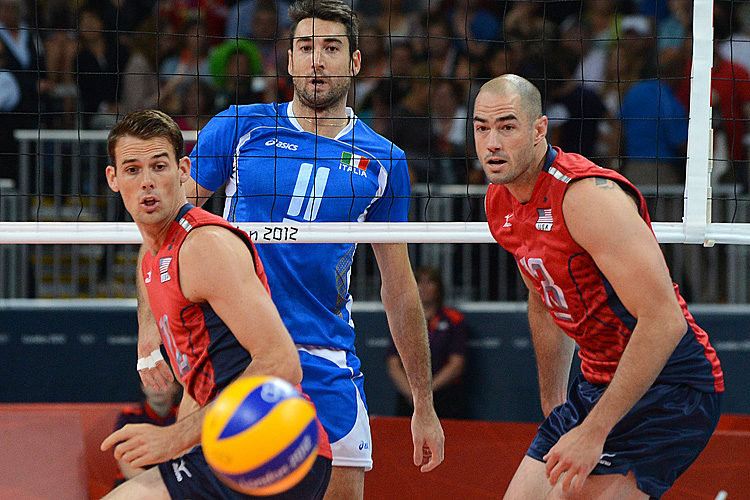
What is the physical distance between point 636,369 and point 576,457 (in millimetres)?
345

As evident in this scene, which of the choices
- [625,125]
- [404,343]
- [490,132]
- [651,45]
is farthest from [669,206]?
[490,132]

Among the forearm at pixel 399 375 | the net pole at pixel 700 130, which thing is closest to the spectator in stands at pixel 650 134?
the forearm at pixel 399 375

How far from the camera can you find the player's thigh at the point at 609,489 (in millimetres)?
3270

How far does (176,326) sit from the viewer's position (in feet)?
10.1

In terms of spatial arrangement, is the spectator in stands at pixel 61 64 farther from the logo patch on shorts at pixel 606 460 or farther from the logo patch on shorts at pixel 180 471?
the logo patch on shorts at pixel 606 460

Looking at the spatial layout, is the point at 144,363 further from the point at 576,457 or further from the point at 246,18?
the point at 246,18

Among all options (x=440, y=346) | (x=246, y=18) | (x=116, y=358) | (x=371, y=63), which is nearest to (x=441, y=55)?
(x=371, y=63)

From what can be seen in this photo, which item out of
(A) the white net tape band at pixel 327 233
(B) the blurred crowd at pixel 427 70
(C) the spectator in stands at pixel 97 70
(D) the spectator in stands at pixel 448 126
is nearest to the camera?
(A) the white net tape band at pixel 327 233

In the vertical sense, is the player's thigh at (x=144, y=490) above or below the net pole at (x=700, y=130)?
below

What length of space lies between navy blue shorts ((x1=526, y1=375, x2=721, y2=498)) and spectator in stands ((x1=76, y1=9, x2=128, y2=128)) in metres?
5.64

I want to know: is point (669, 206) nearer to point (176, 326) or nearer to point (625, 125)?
point (625, 125)

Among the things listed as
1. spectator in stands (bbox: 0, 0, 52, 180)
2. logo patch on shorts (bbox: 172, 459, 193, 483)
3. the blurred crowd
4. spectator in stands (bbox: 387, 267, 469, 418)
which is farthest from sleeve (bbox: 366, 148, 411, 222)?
spectator in stands (bbox: 0, 0, 52, 180)

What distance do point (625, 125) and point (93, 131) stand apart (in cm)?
434

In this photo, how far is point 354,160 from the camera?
4133 millimetres
